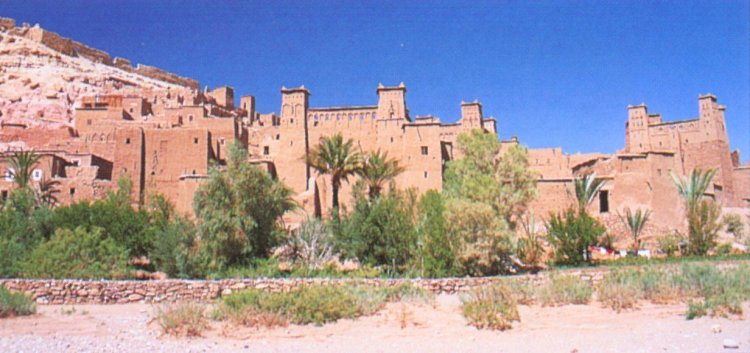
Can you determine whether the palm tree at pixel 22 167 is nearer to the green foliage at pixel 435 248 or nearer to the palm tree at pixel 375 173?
the palm tree at pixel 375 173

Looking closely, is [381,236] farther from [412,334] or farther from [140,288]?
[412,334]

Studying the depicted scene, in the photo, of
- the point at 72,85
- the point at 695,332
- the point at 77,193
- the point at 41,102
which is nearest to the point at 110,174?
the point at 77,193

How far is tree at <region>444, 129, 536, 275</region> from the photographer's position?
19078 mm

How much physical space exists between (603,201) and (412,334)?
2419 cm

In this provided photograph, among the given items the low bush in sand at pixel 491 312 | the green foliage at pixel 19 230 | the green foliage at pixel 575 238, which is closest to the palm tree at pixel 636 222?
the green foliage at pixel 575 238

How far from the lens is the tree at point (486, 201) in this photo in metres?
19.1

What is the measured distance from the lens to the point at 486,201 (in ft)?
69.8

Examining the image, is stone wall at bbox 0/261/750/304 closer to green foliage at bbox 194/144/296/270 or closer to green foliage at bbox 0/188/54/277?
green foliage at bbox 194/144/296/270

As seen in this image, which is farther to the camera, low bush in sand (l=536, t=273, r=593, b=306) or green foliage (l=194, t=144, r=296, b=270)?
green foliage (l=194, t=144, r=296, b=270)

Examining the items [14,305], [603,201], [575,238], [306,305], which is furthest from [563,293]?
[603,201]

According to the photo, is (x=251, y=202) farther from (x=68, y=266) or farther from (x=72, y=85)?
(x=72, y=85)

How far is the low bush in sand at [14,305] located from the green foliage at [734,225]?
33970 millimetres

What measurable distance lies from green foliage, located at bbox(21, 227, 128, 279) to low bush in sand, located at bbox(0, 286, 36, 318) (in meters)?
3.71

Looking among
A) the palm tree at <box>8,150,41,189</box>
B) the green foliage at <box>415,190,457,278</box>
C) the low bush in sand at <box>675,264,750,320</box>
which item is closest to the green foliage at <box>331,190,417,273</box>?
the green foliage at <box>415,190,457,278</box>
